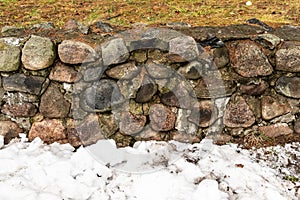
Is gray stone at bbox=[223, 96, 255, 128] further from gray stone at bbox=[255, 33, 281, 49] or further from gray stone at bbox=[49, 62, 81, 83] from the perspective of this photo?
gray stone at bbox=[49, 62, 81, 83]

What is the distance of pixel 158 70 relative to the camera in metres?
3.05

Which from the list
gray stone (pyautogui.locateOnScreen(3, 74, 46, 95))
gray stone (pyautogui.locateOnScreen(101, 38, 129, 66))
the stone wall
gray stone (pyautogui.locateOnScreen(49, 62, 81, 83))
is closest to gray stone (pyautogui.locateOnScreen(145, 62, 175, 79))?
the stone wall

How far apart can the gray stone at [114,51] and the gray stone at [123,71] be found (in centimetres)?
7

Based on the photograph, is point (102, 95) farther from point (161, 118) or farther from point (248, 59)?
point (248, 59)

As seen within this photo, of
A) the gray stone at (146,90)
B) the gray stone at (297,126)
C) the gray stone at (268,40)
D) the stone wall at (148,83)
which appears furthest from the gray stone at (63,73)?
the gray stone at (297,126)

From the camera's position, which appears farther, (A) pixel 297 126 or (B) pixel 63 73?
(A) pixel 297 126

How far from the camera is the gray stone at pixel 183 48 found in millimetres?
2959

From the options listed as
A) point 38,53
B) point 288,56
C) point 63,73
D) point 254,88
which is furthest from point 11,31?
point 288,56

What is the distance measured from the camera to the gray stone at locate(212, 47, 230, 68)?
9.93 ft

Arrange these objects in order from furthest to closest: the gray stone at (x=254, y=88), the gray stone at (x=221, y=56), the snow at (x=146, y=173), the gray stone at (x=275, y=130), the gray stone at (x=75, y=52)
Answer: the gray stone at (x=275, y=130)
the gray stone at (x=254, y=88)
the gray stone at (x=221, y=56)
the gray stone at (x=75, y=52)
the snow at (x=146, y=173)

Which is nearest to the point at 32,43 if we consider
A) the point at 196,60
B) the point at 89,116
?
the point at 89,116

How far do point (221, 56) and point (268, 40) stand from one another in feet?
1.44

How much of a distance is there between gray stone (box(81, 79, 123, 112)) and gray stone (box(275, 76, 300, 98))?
1.44 meters

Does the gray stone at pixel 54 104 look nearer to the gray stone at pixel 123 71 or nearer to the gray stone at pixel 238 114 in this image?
the gray stone at pixel 123 71
